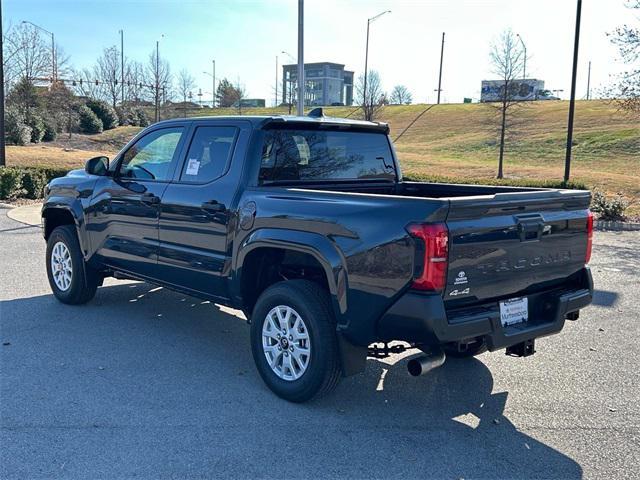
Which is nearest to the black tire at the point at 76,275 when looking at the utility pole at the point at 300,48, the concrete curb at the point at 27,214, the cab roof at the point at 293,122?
the cab roof at the point at 293,122

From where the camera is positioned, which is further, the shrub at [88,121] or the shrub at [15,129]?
the shrub at [88,121]

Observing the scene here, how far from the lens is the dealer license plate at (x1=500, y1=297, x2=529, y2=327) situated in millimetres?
3883

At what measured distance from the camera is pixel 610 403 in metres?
4.39

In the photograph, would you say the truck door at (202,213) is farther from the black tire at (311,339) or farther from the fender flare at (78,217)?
the fender flare at (78,217)

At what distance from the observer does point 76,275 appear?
6.45 meters

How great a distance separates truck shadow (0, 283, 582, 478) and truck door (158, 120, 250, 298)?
67 centimetres

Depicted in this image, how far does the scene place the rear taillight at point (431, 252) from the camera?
3.45 meters

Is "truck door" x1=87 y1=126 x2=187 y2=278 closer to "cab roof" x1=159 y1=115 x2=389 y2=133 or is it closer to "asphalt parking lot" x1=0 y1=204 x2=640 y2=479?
"cab roof" x1=159 y1=115 x2=389 y2=133

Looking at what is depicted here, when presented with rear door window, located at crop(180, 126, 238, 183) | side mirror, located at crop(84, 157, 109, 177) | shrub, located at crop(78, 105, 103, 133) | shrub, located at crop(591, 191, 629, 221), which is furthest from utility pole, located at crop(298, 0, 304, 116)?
shrub, located at crop(78, 105, 103, 133)

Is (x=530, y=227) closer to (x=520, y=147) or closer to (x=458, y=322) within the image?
(x=458, y=322)

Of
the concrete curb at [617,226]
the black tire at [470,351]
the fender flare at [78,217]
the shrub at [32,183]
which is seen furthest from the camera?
the shrub at [32,183]

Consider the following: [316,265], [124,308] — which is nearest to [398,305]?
[316,265]

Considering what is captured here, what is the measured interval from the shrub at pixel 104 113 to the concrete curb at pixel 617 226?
37257 mm

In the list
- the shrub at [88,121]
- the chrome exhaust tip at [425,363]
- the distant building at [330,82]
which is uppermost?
the distant building at [330,82]
